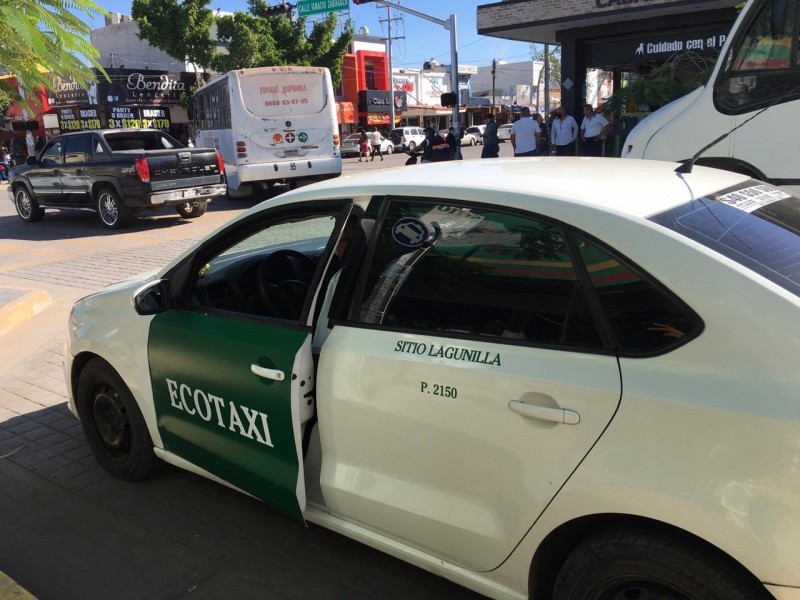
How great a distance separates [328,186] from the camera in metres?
2.80

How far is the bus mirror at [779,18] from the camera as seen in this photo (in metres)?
5.83

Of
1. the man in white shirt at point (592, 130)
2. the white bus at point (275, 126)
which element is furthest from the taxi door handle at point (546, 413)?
the white bus at point (275, 126)

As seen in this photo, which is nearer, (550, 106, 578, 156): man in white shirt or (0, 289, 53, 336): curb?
(0, 289, 53, 336): curb

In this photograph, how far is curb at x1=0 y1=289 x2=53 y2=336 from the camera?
664cm

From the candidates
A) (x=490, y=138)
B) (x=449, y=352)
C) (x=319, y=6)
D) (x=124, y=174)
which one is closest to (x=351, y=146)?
(x=319, y=6)

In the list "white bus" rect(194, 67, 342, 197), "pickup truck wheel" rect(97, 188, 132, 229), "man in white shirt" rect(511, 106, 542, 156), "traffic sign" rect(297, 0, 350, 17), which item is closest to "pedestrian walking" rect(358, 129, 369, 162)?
"traffic sign" rect(297, 0, 350, 17)

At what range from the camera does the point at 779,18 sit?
588 centimetres

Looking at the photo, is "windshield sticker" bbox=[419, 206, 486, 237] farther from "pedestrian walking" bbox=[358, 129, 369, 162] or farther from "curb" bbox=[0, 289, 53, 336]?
"pedestrian walking" bbox=[358, 129, 369, 162]

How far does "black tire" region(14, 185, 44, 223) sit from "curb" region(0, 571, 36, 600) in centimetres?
1410

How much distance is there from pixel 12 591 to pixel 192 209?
1202cm

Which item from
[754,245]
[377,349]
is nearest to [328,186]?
[377,349]

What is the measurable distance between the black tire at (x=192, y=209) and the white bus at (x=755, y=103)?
32.6 ft

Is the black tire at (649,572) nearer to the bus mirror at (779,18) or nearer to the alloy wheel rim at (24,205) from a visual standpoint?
the bus mirror at (779,18)

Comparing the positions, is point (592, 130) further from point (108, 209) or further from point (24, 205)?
point (24, 205)
